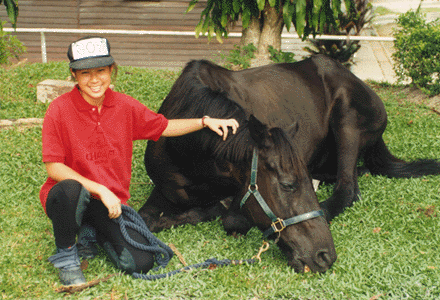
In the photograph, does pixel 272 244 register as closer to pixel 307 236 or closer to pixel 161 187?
pixel 307 236

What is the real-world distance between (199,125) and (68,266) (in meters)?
1.21

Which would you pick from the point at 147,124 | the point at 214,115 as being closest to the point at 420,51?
the point at 214,115

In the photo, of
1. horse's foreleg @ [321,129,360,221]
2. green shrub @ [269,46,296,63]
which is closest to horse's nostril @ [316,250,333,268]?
horse's foreleg @ [321,129,360,221]

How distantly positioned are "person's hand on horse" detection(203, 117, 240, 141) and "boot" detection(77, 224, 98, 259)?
1.08 m

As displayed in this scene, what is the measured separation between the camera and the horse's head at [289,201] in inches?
106

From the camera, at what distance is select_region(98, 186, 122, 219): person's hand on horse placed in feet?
8.20

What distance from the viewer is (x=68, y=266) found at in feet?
8.52

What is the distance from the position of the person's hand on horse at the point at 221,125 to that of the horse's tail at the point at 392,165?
2149 millimetres

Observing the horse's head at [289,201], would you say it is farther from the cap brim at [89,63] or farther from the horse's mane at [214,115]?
the cap brim at [89,63]

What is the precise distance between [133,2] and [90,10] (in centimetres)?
110

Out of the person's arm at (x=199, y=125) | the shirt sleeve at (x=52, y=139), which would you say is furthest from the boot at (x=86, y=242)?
the person's arm at (x=199, y=125)

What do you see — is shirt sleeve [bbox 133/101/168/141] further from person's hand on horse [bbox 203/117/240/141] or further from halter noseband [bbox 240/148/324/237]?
halter noseband [bbox 240/148/324/237]

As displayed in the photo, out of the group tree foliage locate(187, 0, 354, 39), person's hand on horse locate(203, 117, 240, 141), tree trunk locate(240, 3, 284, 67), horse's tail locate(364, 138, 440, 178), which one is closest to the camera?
person's hand on horse locate(203, 117, 240, 141)

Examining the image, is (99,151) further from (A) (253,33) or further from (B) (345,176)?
(A) (253,33)
